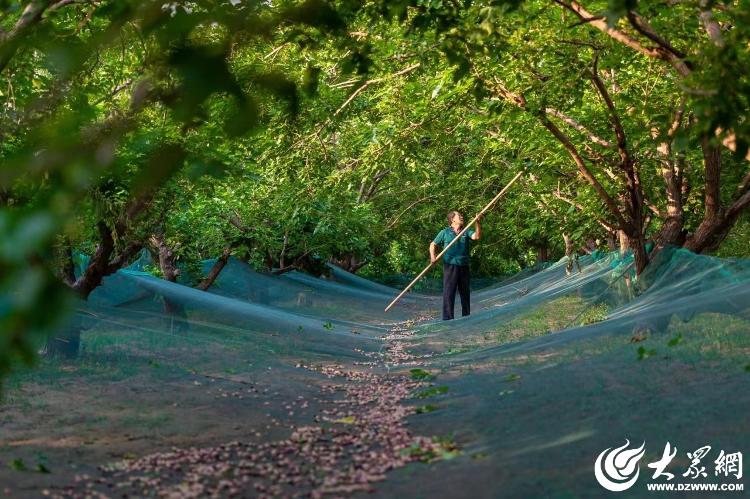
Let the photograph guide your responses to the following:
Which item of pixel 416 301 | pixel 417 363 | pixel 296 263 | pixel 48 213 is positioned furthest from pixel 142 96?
pixel 416 301

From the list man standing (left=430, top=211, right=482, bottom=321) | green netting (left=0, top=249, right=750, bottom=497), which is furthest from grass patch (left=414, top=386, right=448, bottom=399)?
man standing (left=430, top=211, right=482, bottom=321)

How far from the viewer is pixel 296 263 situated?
60.4 feet

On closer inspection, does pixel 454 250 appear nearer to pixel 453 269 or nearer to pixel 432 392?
pixel 453 269

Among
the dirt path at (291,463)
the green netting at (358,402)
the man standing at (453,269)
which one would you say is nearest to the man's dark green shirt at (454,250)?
the man standing at (453,269)

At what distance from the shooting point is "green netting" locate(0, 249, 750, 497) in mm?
3967

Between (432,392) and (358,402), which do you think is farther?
(358,402)

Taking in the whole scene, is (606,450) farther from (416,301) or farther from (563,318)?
(416,301)

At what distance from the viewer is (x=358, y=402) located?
21.7ft

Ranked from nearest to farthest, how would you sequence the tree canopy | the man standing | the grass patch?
the tree canopy, the grass patch, the man standing

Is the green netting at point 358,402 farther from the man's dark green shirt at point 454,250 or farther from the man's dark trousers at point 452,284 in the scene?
the man's dark green shirt at point 454,250

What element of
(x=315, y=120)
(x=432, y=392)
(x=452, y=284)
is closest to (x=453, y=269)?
(x=452, y=284)

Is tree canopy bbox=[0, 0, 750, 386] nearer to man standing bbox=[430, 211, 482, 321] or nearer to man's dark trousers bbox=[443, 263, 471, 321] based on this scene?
man standing bbox=[430, 211, 482, 321]

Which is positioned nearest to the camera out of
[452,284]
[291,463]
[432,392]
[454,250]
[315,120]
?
[291,463]

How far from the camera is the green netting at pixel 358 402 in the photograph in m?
3.97
